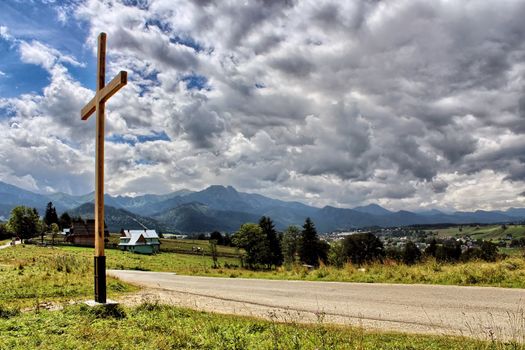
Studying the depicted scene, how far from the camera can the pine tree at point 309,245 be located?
100562mm

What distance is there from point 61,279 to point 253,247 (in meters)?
65.9

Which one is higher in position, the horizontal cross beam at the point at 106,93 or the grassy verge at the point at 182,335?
the horizontal cross beam at the point at 106,93

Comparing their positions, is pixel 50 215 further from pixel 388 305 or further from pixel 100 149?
pixel 388 305

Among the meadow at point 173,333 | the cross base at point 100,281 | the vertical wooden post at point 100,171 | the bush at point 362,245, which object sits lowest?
the bush at point 362,245

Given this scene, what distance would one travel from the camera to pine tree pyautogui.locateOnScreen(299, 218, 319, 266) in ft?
330

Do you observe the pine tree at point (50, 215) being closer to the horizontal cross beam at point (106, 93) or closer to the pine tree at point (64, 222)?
the pine tree at point (64, 222)

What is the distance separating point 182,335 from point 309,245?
3760 inches

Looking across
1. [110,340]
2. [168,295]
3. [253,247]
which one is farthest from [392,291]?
[253,247]

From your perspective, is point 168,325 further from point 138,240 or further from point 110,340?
point 138,240

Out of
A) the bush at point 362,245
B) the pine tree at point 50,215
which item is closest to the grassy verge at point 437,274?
the bush at point 362,245

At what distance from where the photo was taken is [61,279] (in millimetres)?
18281

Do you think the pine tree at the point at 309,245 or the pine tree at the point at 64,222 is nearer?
the pine tree at the point at 309,245

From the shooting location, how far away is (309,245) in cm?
10138

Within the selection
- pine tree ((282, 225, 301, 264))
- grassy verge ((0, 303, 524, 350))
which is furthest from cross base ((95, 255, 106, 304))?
pine tree ((282, 225, 301, 264))
